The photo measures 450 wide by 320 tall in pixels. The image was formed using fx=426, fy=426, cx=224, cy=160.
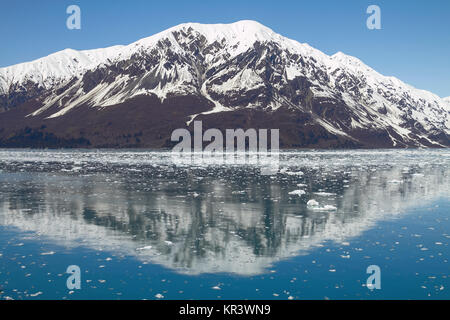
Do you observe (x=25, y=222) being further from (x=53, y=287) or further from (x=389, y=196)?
(x=389, y=196)

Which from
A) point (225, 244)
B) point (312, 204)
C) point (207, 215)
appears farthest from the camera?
point (312, 204)

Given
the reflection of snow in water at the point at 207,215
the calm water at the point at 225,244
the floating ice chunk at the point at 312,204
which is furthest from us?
the floating ice chunk at the point at 312,204

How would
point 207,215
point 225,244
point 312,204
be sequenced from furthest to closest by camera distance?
1. point 312,204
2. point 207,215
3. point 225,244

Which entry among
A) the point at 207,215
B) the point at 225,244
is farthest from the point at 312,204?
the point at 225,244

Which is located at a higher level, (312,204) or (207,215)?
(312,204)

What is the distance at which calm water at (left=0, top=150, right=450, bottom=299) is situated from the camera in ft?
57.4

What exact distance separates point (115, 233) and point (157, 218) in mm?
5047

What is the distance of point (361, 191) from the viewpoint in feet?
153

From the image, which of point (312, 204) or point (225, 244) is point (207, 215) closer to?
point (225, 244)

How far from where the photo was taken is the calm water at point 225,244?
17484mm

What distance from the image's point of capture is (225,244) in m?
24.2

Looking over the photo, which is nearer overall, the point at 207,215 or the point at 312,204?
the point at 207,215

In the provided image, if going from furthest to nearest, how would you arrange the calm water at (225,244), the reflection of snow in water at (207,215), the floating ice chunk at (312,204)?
the floating ice chunk at (312,204)
the reflection of snow in water at (207,215)
the calm water at (225,244)

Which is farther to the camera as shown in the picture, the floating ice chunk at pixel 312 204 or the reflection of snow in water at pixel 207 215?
the floating ice chunk at pixel 312 204
